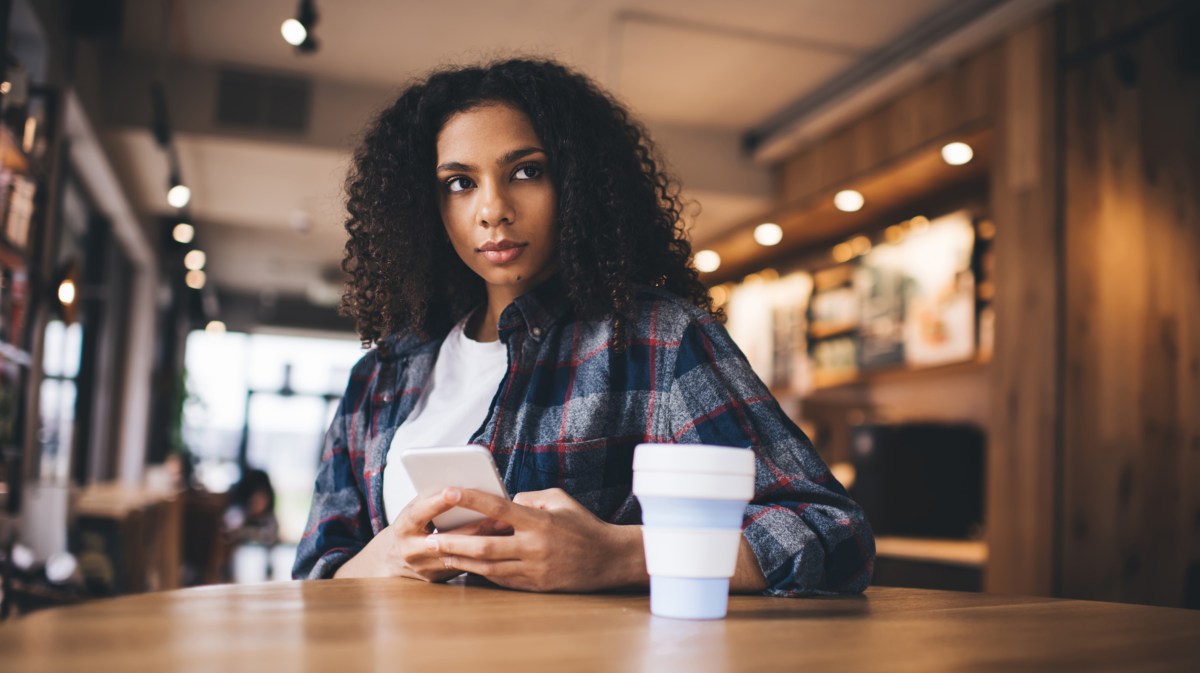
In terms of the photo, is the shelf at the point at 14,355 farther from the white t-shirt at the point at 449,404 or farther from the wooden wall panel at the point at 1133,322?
the wooden wall panel at the point at 1133,322

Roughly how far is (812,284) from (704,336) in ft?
14.9

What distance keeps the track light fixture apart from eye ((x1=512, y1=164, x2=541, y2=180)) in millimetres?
2678

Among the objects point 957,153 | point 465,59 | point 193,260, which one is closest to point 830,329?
point 957,153

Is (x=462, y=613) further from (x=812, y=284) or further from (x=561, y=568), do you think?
(x=812, y=284)

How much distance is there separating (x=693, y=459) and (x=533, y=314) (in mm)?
689

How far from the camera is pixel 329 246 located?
30.5 ft

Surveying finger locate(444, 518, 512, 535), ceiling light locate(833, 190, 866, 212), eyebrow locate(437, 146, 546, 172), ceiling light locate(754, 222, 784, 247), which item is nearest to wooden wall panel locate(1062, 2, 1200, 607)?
ceiling light locate(833, 190, 866, 212)

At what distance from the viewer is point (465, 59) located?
13.1 feet

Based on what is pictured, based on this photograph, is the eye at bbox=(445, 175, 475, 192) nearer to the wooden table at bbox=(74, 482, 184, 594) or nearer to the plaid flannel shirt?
the plaid flannel shirt

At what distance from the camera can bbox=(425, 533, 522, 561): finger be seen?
3.33 feet

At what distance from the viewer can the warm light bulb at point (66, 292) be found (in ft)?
13.6

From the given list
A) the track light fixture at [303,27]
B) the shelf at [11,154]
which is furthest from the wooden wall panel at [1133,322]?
the shelf at [11,154]

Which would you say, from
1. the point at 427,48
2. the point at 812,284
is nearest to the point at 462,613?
the point at 427,48

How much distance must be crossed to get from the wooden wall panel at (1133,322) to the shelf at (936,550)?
401 millimetres
